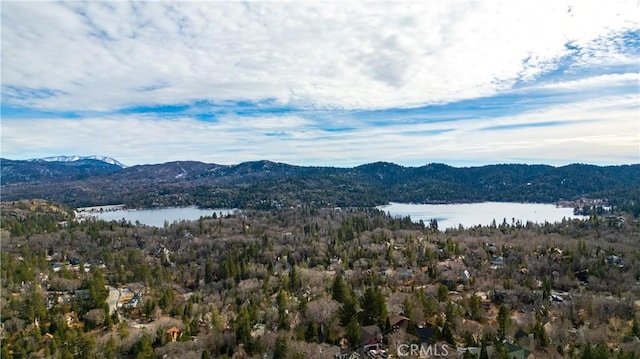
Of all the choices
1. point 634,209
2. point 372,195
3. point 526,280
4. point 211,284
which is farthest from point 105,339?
point 372,195

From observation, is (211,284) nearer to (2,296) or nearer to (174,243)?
(2,296)

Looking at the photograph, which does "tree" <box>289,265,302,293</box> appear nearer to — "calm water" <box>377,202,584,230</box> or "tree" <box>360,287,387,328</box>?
"tree" <box>360,287,387,328</box>

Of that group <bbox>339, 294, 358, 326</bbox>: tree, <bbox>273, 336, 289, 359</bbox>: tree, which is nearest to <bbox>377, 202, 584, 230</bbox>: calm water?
<bbox>339, 294, 358, 326</bbox>: tree

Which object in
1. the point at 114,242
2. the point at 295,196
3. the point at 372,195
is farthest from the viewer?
the point at 372,195

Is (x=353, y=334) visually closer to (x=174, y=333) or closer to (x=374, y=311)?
(x=374, y=311)

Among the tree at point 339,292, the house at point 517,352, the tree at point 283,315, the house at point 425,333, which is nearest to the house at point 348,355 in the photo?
the house at point 425,333

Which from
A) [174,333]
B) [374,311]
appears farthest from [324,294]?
[174,333]

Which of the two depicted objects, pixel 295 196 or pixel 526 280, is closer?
pixel 526 280
